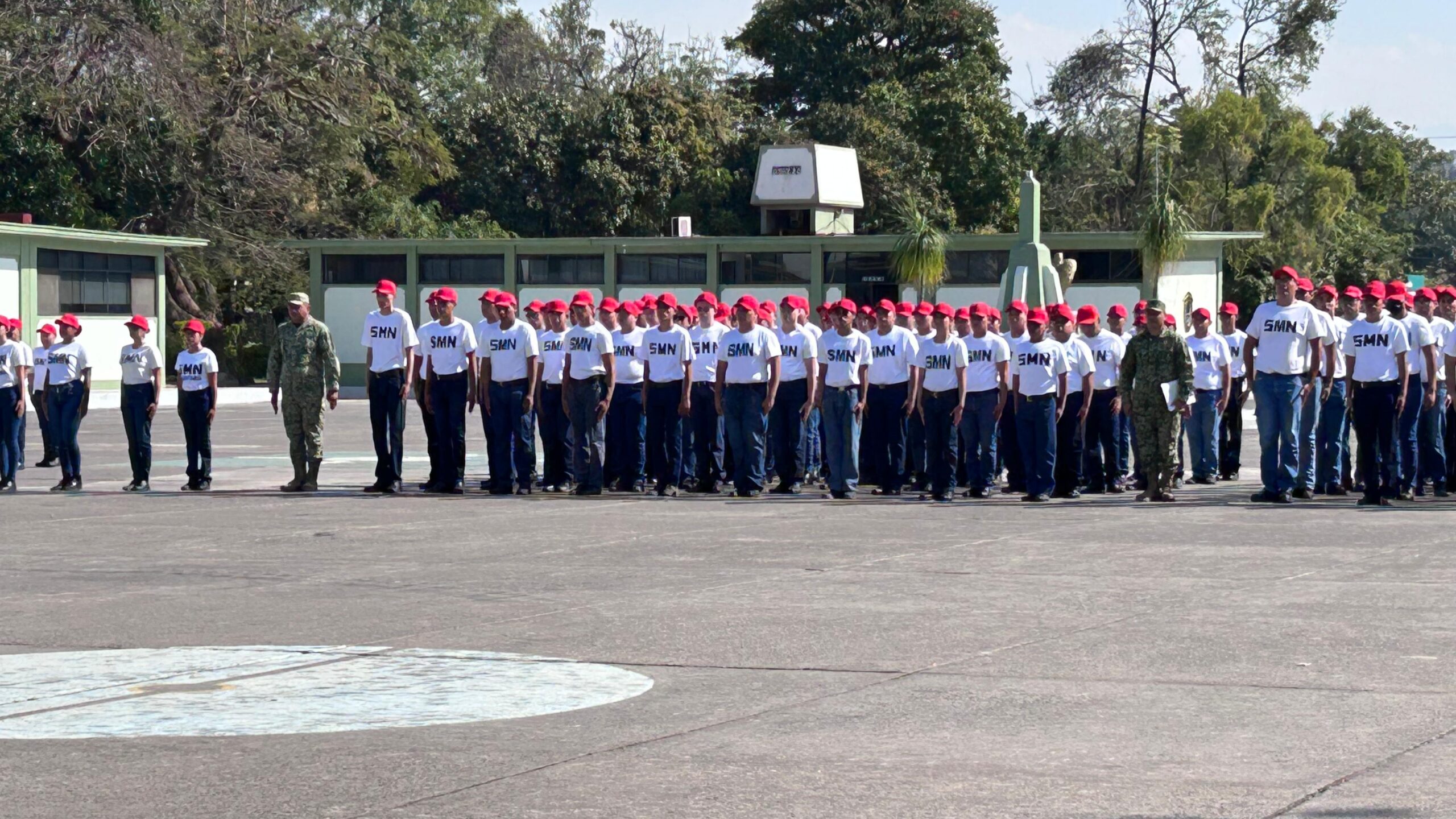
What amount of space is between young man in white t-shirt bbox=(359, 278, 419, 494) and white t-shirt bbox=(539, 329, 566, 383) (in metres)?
1.23

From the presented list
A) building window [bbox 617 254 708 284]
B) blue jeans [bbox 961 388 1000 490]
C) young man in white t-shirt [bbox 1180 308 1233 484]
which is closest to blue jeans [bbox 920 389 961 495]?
blue jeans [bbox 961 388 1000 490]

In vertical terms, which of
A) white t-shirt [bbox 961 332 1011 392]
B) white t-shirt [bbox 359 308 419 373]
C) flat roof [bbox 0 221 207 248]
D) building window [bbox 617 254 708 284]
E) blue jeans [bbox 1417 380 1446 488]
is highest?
flat roof [bbox 0 221 207 248]

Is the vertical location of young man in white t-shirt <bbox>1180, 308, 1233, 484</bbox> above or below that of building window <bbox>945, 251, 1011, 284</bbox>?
below

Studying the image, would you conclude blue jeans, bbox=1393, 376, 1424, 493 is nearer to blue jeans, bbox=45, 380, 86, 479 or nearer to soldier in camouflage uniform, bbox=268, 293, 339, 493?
soldier in camouflage uniform, bbox=268, 293, 339, 493

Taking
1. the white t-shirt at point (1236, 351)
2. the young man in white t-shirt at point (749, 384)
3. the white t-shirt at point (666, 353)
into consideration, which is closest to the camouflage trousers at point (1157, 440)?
the white t-shirt at point (1236, 351)

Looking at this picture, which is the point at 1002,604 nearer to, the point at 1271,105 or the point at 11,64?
the point at 11,64

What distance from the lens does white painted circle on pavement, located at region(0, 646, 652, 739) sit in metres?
7.20

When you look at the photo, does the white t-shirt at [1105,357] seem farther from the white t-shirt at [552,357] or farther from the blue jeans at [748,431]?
the white t-shirt at [552,357]

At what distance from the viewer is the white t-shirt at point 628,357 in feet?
61.1

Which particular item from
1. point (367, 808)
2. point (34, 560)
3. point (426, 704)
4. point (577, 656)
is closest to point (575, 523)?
point (34, 560)

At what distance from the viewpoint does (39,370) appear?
73.9 ft

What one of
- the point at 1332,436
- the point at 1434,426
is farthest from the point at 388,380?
the point at 1434,426

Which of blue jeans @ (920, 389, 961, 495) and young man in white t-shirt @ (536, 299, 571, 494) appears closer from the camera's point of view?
blue jeans @ (920, 389, 961, 495)

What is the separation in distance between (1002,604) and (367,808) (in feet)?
16.7
